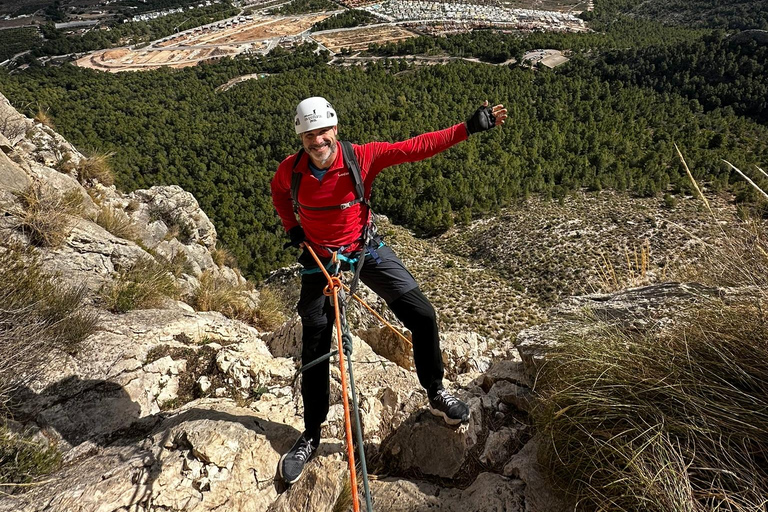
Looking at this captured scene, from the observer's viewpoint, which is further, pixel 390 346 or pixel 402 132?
pixel 402 132

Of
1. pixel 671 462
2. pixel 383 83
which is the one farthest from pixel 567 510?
pixel 383 83

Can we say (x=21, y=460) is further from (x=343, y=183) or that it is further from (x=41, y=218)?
(x=41, y=218)

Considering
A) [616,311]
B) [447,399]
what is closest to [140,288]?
[447,399]

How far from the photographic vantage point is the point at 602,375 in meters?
1.94

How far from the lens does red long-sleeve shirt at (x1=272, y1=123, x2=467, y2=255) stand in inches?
110

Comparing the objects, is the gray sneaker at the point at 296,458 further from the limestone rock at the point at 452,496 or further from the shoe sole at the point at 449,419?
the shoe sole at the point at 449,419

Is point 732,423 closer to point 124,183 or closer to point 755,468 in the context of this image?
point 755,468

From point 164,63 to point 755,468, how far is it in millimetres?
86744

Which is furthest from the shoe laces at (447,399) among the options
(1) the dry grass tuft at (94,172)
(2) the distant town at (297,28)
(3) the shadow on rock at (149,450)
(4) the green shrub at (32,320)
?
(2) the distant town at (297,28)

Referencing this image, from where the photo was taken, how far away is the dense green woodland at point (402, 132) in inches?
1120

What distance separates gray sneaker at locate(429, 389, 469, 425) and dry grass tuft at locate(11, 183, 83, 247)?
4782mm

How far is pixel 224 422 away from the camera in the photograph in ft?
8.88

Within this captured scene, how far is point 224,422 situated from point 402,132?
132 ft

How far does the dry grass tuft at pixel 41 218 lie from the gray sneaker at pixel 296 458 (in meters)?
4.11
